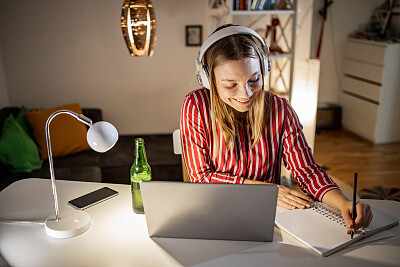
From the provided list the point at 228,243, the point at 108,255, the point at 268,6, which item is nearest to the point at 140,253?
the point at 108,255

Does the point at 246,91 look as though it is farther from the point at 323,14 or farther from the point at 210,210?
the point at 323,14

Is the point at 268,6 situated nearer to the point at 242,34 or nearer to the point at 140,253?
the point at 242,34

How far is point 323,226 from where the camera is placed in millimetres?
1227

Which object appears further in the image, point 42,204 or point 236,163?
point 236,163

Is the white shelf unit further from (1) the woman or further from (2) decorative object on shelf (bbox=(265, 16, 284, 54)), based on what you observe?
(1) the woman

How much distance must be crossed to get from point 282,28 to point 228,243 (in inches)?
108

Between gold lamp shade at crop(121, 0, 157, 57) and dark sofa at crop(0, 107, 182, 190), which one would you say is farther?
dark sofa at crop(0, 107, 182, 190)

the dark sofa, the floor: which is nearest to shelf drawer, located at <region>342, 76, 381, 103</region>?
the floor

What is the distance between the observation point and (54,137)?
3039 millimetres

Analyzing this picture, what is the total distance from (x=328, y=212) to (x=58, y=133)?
7.61 feet

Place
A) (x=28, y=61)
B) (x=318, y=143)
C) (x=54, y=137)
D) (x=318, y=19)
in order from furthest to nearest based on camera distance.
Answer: (x=318, y=19) → (x=318, y=143) → (x=28, y=61) → (x=54, y=137)

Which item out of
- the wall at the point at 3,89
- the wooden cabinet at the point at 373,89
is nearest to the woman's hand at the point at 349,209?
the wall at the point at 3,89

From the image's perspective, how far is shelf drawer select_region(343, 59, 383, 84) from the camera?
4.23 meters

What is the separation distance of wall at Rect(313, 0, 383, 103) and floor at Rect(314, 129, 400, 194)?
0.70m
